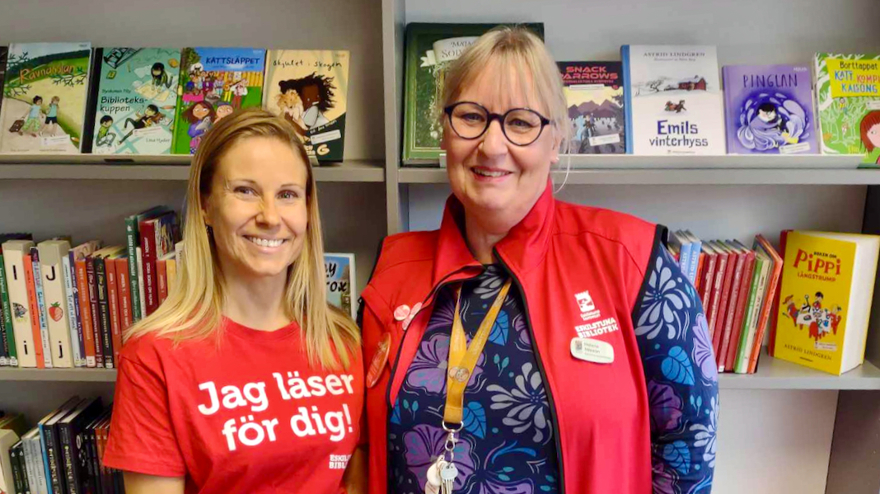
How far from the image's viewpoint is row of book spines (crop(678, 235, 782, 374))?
1.60 m

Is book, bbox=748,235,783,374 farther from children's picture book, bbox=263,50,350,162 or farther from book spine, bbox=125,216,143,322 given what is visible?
book spine, bbox=125,216,143,322

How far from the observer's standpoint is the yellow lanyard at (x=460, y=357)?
1.12 m

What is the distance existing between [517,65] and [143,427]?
0.93m

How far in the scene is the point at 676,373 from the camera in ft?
3.61

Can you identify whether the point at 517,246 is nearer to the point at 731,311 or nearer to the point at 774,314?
the point at 731,311

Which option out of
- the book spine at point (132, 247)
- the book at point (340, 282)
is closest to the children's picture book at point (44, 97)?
the book spine at point (132, 247)

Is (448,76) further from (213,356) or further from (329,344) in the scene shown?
(213,356)

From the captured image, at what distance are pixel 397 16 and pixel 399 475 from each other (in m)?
1.07

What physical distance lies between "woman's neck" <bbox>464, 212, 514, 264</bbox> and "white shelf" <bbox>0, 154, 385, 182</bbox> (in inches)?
14.6

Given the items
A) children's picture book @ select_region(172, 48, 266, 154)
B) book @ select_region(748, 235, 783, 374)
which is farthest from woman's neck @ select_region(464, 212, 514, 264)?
book @ select_region(748, 235, 783, 374)

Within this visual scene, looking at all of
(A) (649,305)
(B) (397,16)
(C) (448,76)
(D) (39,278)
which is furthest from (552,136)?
(D) (39,278)

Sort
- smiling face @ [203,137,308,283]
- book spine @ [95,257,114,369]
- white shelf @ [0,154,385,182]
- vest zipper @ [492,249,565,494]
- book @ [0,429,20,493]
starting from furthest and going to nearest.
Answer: book @ [0,429,20,493] → book spine @ [95,257,114,369] → white shelf @ [0,154,385,182] → smiling face @ [203,137,308,283] → vest zipper @ [492,249,565,494]

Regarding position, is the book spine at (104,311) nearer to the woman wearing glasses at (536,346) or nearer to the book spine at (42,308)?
the book spine at (42,308)

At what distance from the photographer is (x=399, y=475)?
1196 mm
